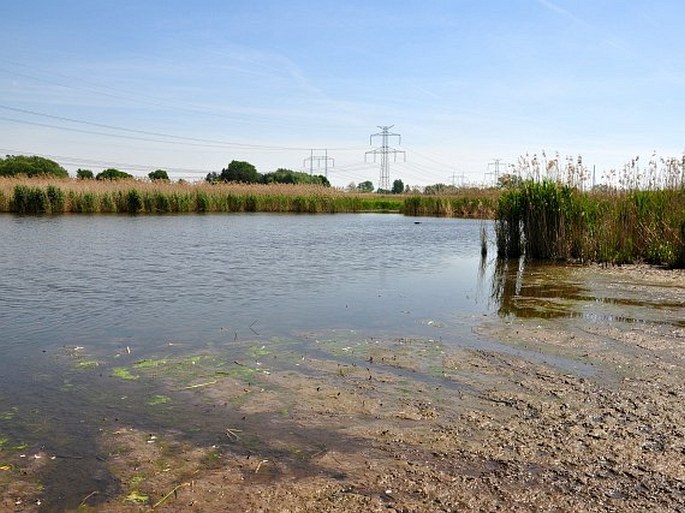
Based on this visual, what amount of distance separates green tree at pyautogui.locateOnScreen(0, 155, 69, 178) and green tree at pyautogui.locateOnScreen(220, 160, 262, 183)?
70.7ft

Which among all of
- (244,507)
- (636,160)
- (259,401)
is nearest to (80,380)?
(259,401)

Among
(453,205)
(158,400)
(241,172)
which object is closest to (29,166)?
(241,172)

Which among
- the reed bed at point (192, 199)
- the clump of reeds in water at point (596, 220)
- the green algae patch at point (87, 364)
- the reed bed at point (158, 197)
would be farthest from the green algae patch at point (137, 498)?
the reed bed at point (158, 197)

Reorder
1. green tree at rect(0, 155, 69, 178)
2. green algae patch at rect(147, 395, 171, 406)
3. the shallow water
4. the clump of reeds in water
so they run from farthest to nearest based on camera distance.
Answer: green tree at rect(0, 155, 69, 178) → the clump of reeds in water → green algae patch at rect(147, 395, 171, 406) → the shallow water

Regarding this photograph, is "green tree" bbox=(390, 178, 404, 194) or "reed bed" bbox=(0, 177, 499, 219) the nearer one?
"reed bed" bbox=(0, 177, 499, 219)

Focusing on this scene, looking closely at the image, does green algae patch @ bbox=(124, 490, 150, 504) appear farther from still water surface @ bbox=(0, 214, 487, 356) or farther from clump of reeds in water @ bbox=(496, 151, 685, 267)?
clump of reeds in water @ bbox=(496, 151, 685, 267)

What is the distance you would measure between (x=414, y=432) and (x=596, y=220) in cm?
1197

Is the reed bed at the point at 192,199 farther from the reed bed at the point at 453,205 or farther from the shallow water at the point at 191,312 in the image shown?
the shallow water at the point at 191,312

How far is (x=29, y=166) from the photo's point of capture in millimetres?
70125

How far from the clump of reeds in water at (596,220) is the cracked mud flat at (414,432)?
25.2 feet

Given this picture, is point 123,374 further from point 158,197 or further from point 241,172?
point 241,172

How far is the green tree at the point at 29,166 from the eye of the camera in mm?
67812

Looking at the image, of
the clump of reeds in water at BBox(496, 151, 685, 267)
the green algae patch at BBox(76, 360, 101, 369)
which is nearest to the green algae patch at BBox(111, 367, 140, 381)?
the green algae patch at BBox(76, 360, 101, 369)

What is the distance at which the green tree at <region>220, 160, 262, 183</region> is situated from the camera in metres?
86.6
